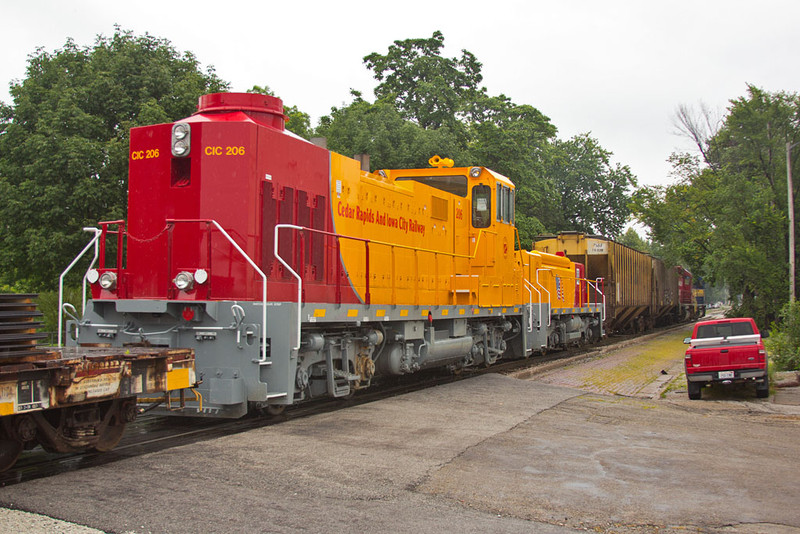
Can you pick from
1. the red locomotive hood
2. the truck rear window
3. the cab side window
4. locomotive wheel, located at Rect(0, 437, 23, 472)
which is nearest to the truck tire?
the truck rear window

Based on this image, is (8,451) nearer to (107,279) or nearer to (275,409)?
(107,279)

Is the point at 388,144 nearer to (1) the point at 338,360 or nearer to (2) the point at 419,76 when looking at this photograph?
(2) the point at 419,76

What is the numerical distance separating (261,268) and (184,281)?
1031 mm

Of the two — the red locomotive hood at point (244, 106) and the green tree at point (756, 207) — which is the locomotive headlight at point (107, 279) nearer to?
the red locomotive hood at point (244, 106)

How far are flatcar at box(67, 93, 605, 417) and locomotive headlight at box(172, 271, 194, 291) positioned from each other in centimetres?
1

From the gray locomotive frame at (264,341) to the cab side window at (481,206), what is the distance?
3.36 metres

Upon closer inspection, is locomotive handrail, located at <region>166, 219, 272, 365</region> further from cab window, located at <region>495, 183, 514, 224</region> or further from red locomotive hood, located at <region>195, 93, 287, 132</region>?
cab window, located at <region>495, 183, 514, 224</region>

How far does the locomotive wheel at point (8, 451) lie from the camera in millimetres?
5586

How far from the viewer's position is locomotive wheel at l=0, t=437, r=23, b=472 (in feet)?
18.3

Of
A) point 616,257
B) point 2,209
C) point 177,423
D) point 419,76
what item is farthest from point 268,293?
point 419,76

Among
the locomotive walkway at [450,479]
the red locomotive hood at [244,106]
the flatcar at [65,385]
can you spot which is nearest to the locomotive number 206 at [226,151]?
the red locomotive hood at [244,106]

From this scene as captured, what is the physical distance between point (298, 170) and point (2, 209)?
12599mm

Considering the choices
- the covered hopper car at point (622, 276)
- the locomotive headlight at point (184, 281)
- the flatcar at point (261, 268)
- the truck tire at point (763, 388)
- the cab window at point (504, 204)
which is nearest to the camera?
the flatcar at point (261, 268)

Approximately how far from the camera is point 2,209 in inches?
704
